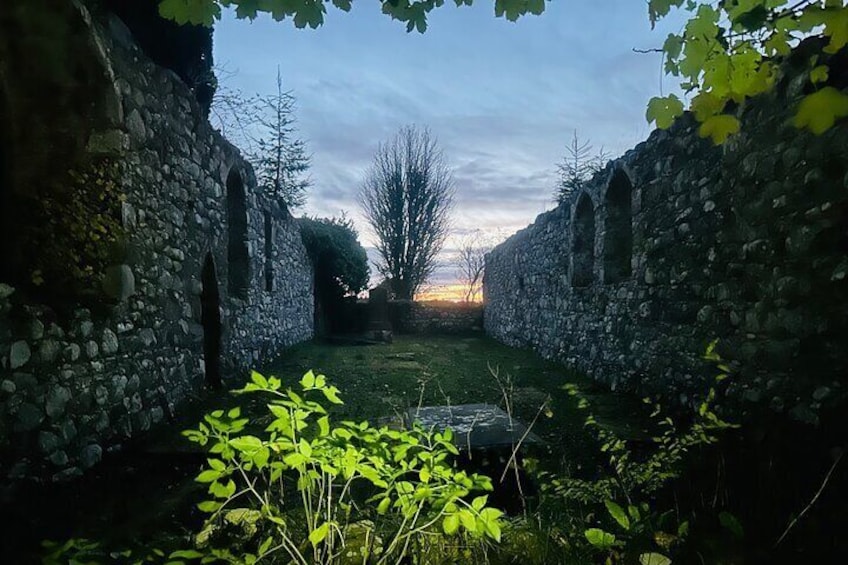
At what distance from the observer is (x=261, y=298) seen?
7.90 meters

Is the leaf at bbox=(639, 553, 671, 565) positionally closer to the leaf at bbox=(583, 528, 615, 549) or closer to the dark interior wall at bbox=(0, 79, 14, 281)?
the leaf at bbox=(583, 528, 615, 549)

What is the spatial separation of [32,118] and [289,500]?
2.90 metres

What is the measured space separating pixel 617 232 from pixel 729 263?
273 centimetres

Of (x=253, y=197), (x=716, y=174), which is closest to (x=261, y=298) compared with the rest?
(x=253, y=197)

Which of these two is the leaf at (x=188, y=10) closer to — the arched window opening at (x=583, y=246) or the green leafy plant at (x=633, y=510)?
the green leafy plant at (x=633, y=510)

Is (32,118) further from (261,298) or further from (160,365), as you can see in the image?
(261,298)

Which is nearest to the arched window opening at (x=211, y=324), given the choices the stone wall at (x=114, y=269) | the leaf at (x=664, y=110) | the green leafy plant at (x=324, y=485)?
the stone wall at (x=114, y=269)

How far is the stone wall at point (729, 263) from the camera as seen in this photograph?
2.90 meters

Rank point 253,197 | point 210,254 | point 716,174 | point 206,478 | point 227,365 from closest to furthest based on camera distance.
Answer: point 206,478
point 716,174
point 210,254
point 227,365
point 253,197

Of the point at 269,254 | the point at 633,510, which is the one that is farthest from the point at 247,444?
the point at 269,254

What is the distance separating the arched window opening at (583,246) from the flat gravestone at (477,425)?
4.18 metres

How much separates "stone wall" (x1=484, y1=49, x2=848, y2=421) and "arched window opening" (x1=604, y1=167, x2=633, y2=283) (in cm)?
1

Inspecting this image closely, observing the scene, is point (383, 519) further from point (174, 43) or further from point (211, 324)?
point (174, 43)

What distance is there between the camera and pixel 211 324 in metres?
5.71
